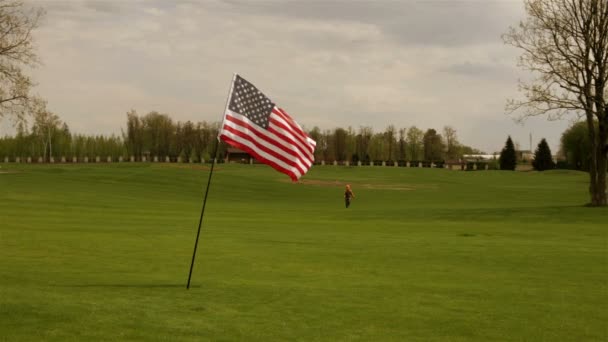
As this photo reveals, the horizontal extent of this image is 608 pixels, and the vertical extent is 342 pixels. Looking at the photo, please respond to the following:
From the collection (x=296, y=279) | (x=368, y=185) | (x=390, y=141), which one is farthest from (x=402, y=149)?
(x=296, y=279)

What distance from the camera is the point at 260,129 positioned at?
13.6m

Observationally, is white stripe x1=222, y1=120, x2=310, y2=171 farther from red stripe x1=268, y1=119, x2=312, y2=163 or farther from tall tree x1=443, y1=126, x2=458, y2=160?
tall tree x1=443, y1=126, x2=458, y2=160

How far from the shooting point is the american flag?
13148mm

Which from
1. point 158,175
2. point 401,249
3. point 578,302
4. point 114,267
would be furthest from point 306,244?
point 158,175

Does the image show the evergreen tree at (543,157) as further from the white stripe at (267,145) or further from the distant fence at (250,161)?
the white stripe at (267,145)

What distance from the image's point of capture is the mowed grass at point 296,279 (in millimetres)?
Answer: 10375

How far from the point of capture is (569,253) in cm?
2002

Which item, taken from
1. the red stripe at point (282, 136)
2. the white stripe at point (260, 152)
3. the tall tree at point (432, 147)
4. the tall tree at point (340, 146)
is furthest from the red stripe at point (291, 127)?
the tall tree at point (432, 147)

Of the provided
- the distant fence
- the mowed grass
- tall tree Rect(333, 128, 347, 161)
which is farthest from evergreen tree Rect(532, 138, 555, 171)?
the mowed grass

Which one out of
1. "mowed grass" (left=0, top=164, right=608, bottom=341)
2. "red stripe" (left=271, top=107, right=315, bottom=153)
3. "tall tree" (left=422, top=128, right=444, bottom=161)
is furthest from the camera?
"tall tree" (left=422, top=128, right=444, bottom=161)

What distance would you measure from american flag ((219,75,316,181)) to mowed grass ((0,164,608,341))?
2.58 m

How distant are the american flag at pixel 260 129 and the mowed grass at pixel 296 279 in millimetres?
2583

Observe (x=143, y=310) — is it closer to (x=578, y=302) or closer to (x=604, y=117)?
(x=578, y=302)

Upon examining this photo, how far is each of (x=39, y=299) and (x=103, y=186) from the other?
47.6 meters
